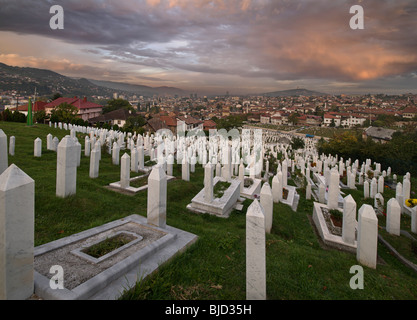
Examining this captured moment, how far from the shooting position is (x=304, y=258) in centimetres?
404

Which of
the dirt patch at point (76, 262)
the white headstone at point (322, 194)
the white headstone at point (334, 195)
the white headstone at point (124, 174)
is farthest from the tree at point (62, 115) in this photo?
the white headstone at point (334, 195)

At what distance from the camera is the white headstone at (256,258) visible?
8.87 feet

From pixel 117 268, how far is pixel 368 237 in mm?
4425

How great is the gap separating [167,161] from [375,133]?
180 ft

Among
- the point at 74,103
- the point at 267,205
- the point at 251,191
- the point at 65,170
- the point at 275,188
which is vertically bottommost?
the point at 251,191

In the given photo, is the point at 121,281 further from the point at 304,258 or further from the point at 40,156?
the point at 40,156

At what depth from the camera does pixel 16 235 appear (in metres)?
2.41

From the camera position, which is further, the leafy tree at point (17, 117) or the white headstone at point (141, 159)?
the leafy tree at point (17, 117)

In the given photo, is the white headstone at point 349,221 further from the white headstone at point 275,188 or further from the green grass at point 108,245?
the green grass at point 108,245

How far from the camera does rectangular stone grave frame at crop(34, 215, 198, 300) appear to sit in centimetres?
252

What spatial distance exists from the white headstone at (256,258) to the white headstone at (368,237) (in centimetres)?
285

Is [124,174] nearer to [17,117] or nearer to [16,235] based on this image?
[16,235]

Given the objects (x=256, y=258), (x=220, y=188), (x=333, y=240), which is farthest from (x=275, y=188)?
(x=256, y=258)
